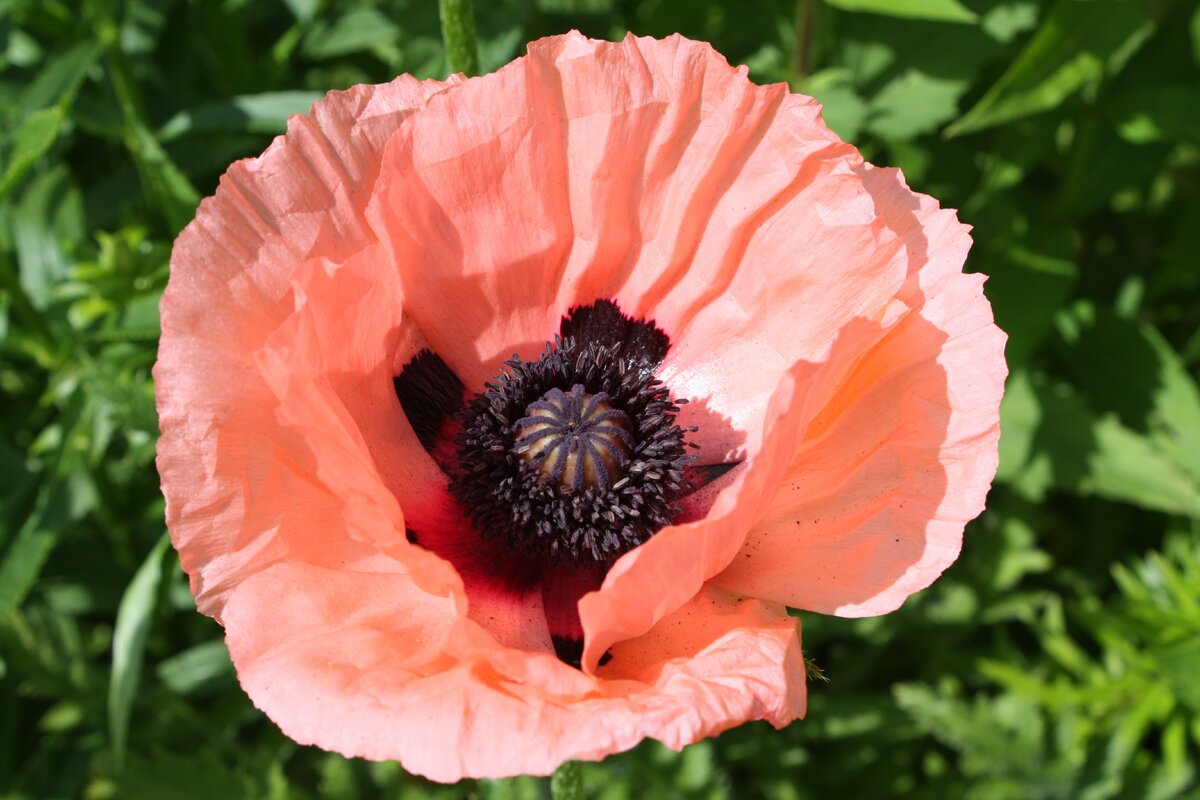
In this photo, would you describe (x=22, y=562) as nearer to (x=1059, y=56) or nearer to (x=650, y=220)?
(x=650, y=220)

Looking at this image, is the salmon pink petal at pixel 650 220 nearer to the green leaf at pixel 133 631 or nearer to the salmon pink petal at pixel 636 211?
the salmon pink petal at pixel 636 211

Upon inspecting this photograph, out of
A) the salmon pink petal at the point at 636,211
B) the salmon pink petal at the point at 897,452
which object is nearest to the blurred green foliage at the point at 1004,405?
the salmon pink petal at the point at 636,211

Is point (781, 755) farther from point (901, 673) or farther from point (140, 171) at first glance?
point (140, 171)

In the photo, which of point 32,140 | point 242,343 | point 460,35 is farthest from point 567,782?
point 32,140

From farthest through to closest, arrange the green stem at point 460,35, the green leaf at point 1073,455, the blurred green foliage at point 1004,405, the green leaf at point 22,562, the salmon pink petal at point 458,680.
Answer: the green leaf at point 1073,455, the blurred green foliage at point 1004,405, the green leaf at point 22,562, the green stem at point 460,35, the salmon pink petal at point 458,680

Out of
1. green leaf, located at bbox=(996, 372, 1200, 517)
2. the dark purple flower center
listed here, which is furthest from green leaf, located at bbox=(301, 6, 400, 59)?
green leaf, located at bbox=(996, 372, 1200, 517)

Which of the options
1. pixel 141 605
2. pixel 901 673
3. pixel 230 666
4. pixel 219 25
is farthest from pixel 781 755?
pixel 219 25
